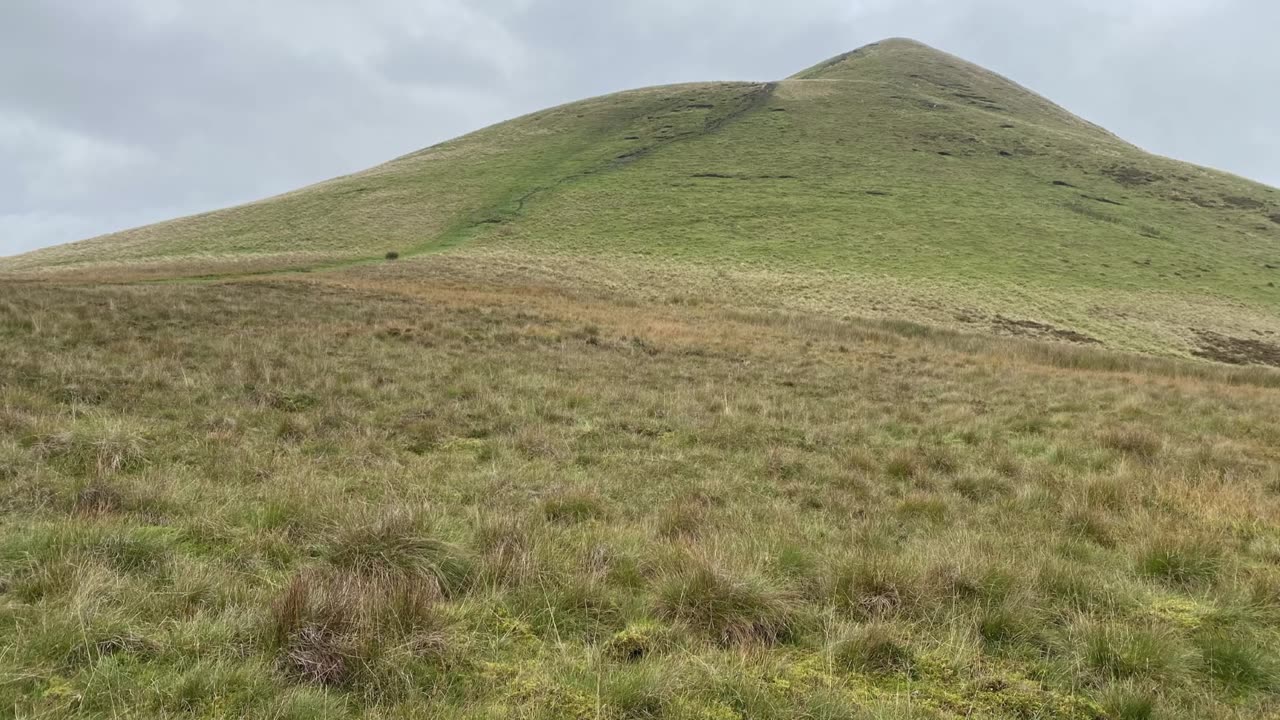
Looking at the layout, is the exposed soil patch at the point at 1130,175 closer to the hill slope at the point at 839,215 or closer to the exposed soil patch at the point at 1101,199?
the hill slope at the point at 839,215

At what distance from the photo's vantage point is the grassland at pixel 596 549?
3.53m

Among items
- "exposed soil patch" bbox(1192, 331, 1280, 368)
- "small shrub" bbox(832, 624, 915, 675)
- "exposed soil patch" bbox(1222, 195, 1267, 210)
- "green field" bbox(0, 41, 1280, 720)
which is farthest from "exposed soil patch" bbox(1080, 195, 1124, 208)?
"small shrub" bbox(832, 624, 915, 675)

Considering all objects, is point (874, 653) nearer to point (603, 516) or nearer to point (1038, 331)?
point (603, 516)

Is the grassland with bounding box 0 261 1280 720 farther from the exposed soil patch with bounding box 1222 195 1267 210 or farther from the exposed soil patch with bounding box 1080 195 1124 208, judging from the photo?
the exposed soil patch with bounding box 1222 195 1267 210

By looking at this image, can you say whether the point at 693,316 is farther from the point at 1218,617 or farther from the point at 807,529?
the point at 1218,617

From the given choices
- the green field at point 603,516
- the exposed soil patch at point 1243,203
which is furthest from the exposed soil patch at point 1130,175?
the green field at point 603,516

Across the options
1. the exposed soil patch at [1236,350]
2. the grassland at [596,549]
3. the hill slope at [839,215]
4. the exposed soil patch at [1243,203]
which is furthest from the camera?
the exposed soil patch at [1243,203]

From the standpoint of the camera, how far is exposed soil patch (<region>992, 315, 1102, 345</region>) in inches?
1281

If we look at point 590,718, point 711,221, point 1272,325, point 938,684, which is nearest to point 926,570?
point 938,684

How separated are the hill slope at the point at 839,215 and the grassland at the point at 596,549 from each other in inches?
1052

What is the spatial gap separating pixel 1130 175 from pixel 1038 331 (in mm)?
53387

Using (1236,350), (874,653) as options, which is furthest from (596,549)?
(1236,350)

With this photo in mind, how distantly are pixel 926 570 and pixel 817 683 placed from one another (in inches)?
68.4

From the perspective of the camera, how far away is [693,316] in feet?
97.5
